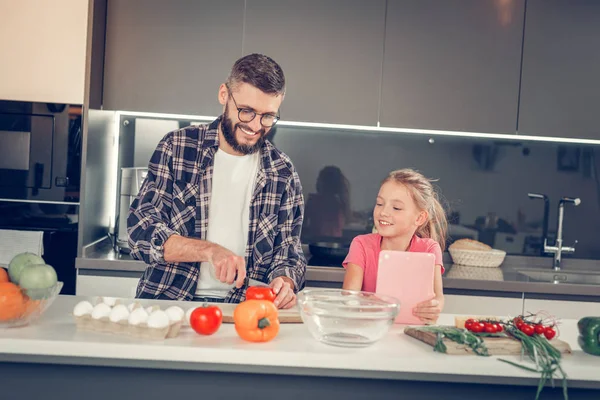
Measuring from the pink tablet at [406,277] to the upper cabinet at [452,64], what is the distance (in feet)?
4.96

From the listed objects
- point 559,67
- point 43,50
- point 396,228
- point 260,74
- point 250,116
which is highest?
point 559,67

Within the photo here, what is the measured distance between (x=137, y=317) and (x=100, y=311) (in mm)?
109

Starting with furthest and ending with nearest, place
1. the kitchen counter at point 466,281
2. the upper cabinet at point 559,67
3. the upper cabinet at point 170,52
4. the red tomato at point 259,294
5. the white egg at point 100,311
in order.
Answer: the upper cabinet at point 559,67
the upper cabinet at point 170,52
the kitchen counter at point 466,281
the red tomato at point 259,294
the white egg at point 100,311

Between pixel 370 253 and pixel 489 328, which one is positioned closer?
pixel 489 328

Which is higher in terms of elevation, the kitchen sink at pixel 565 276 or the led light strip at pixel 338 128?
the led light strip at pixel 338 128

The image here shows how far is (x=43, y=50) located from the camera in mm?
3104

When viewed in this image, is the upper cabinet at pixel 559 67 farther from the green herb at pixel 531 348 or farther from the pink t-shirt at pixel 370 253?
the green herb at pixel 531 348

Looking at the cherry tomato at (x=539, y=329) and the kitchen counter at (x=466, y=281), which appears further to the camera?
the kitchen counter at (x=466, y=281)

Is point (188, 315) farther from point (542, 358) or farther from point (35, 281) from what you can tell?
point (542, 358)

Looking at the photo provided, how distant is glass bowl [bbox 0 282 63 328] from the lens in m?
1.59

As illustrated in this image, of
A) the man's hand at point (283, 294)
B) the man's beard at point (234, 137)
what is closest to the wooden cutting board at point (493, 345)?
the man's hand at point (283, 294)

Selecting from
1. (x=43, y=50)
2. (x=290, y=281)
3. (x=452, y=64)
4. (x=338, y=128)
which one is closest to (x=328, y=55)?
(x=338, y=128)

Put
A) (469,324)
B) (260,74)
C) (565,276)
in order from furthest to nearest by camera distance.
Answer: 1. (565,276)
2. (260,74)
3. (469,324)

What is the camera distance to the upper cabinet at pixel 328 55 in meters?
3.30
